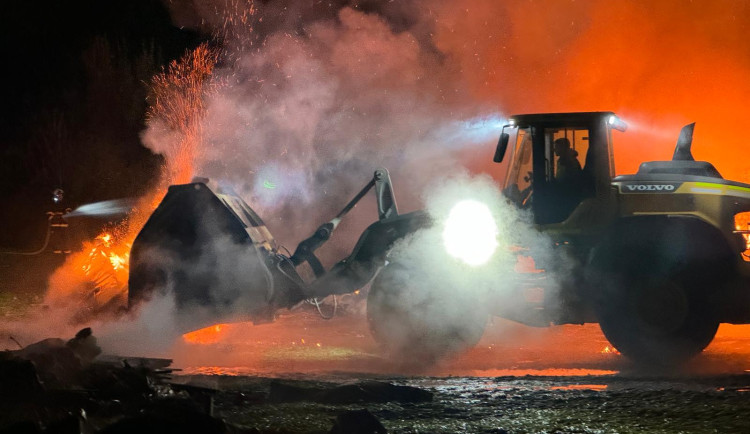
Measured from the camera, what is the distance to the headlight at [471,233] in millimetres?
10352

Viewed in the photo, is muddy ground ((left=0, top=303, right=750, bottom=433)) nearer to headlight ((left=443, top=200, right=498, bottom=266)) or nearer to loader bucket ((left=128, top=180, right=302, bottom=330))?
loader bucket ((left=128, top=180, right=302, bottom=330))

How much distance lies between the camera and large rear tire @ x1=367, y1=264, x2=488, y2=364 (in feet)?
34.2

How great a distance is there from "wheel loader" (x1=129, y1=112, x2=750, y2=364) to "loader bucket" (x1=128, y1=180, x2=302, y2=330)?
14 mm

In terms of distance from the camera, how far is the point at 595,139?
400 inches

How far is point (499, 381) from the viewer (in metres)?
8.91

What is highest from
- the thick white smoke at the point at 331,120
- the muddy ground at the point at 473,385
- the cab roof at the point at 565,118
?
the thick white smoke at the point at 331,120

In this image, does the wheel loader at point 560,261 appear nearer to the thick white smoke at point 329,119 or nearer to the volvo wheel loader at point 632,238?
the volvo wheel loader at point 632,238

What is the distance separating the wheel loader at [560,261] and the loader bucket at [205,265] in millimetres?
14

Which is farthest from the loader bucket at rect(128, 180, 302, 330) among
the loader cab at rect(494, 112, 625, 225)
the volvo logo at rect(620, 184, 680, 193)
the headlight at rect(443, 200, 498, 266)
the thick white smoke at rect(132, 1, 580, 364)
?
the thick white smoke at rect(132, 1, 580, 364)

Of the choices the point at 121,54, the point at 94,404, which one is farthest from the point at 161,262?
the point at 121,54

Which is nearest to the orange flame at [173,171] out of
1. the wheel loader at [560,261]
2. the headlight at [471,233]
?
the wheel loader at [560,261]

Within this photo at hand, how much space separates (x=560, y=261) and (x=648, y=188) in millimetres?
1275

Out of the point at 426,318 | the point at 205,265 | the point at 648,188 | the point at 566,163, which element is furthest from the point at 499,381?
the point at 205,265

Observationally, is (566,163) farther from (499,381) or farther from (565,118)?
(499,381)
